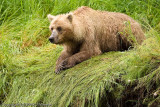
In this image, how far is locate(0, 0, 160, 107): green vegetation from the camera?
436 cm

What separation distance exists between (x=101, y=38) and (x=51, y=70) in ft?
3.74

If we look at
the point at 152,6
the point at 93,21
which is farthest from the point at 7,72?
the point at 152,6

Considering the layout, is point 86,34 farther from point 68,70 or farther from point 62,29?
point 68,70

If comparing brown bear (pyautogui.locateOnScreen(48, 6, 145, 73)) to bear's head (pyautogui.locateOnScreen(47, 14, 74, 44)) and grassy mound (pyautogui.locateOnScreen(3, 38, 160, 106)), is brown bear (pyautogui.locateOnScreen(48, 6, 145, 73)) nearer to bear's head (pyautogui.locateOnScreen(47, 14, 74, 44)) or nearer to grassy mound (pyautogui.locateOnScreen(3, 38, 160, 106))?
bear's head (pyautogui.locateOnScreen(47, 14, 74, 44))

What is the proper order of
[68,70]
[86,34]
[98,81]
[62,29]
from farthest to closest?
1. [86,34]
2. [62,29]
3. [68,70]
4. [98,81]

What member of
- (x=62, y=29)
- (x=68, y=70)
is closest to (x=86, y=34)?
(x=62, y=29)

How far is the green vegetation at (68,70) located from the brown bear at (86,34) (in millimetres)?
209

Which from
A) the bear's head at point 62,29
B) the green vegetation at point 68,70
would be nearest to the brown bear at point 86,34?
the bear's head at point 62,29

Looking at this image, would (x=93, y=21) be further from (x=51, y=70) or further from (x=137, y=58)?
(x=137, y=58)

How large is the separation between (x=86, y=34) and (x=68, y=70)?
0.77 m

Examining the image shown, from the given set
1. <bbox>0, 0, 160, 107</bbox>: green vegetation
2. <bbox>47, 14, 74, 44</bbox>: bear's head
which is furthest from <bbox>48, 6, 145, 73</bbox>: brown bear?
<bbox>0, 0, 160, 107</bbox>: green vegetation

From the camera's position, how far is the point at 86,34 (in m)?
5.94

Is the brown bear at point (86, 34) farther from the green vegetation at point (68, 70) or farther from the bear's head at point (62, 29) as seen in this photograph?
the green vegetation at point (68, 70)

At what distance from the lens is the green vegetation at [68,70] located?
4.36m
